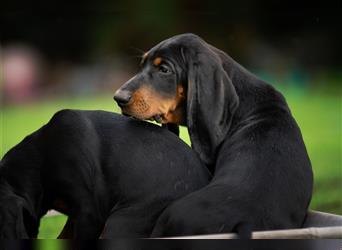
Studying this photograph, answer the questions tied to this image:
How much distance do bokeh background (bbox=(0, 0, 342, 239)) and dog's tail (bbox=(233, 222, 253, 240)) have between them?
56 cm

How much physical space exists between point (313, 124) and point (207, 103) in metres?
0.46

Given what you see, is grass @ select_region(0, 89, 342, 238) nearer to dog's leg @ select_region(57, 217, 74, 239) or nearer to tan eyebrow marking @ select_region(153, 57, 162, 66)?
tan eyebrow marking @ select_region(153, 57, 162, 66)

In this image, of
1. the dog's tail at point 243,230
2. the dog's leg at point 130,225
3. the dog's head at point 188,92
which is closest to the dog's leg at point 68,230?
the dog's leg at point 130,225

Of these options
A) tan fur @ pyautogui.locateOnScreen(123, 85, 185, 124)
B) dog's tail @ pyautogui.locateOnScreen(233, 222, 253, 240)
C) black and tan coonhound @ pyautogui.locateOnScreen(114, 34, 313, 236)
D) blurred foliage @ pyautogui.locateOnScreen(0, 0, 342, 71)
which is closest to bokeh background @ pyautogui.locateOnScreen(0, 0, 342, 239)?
blurred foliage @ pyautogui.locateOnScreen(0, 0, 342, 71)

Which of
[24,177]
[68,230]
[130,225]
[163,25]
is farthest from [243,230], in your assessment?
[163,25]

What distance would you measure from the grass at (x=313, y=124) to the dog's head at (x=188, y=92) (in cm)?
19

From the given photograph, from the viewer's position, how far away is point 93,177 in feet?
6.21

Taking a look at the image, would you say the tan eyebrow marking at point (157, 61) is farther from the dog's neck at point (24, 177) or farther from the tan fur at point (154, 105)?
the dog's neck at point (24, 177)

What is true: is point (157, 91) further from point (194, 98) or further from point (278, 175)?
point (278, 175)

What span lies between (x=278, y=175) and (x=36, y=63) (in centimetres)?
98

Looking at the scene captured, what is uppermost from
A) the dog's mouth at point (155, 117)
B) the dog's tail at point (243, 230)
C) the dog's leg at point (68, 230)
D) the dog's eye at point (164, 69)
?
the dog's eye at point (164, 69)

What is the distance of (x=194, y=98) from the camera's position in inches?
77.3

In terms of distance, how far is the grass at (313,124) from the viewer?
6.93 ft

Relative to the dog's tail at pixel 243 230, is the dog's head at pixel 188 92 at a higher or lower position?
higher
